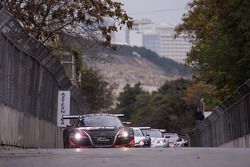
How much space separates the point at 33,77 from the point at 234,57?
1386cm

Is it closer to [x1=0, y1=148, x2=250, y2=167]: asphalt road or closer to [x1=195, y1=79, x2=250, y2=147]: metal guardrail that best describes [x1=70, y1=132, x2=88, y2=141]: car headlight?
[x1=195, y1=79, x2=250, y2=147]: metal guardrail

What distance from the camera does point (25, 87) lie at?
22.8 m

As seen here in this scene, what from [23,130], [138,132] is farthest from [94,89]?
[23,130]

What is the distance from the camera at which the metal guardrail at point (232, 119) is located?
97.0 feet

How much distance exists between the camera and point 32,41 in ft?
72.2

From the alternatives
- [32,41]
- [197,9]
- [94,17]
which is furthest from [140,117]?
[32,41]

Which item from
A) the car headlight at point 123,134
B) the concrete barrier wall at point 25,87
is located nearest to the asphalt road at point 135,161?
the concrete barrier wall at point 25,87

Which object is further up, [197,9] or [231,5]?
[197,9]

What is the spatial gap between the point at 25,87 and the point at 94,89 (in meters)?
56.0

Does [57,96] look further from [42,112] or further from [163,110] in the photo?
[163,110]

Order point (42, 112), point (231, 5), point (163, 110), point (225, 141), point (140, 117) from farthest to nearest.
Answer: point (140, 117)
point (163, 110)
point (225, 141)
point (231, 5)
point (42, 112)

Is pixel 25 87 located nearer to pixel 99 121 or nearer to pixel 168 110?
pixel 99 121

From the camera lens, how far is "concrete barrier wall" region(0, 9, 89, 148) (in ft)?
61.9

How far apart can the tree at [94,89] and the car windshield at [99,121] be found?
52.4 meters
